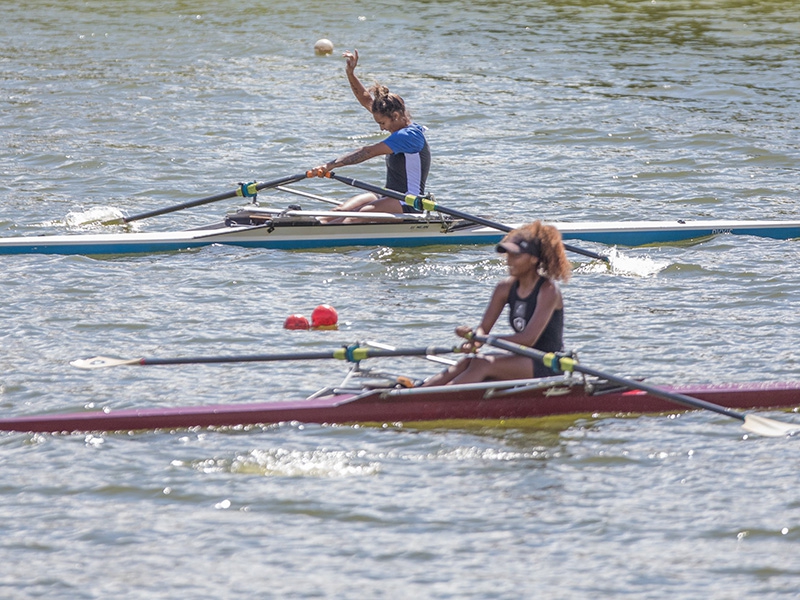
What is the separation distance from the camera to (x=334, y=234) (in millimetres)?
11781

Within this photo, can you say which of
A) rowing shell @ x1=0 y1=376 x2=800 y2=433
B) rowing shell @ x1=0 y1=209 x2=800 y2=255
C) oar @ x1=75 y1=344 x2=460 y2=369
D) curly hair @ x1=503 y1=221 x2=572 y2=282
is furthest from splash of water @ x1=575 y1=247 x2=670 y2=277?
oar @ x1=75 y1=344 x2=460 y2=369

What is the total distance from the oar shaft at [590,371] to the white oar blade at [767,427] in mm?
68

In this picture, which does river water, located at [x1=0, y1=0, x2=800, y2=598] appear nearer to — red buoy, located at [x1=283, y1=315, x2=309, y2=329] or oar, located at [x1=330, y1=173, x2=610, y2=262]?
red buoy, located at [x1=283, y1=315, x2=309, y2=329]

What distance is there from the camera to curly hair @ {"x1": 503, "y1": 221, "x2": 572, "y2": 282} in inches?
280

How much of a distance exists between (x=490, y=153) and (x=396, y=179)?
194 inches

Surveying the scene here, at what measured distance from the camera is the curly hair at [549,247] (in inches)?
280

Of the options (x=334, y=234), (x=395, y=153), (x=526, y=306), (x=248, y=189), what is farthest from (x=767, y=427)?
(x=248, y=189)

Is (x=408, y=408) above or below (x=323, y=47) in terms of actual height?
below

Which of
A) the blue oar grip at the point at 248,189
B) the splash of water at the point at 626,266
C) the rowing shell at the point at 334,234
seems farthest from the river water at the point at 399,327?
the blue oar grip at the point at 248,189

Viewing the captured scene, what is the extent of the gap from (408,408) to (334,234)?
461 cm

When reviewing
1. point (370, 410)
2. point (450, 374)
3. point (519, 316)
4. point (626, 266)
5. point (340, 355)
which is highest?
point (519, 316)

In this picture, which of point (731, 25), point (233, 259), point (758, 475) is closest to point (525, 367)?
point (758, 475)

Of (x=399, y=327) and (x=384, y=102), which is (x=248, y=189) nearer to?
(x=384, y=102)

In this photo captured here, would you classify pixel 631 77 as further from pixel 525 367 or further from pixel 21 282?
pixel 525 367
